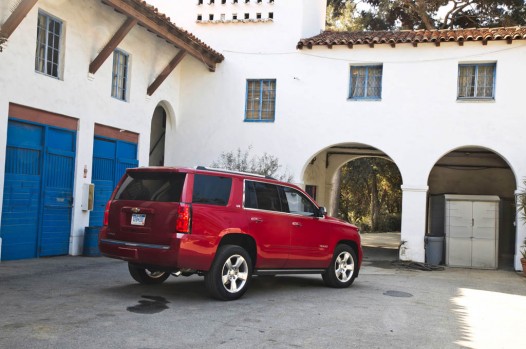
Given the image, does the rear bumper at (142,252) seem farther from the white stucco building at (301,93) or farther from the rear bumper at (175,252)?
the white stucco building at (301,93)

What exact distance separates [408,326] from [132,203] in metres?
3.99

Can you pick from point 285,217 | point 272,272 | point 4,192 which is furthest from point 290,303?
point 4,192

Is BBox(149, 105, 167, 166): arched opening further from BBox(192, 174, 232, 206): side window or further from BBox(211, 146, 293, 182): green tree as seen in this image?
BBox(192, 174, 232, 206): side window

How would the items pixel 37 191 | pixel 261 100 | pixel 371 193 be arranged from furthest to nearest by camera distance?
pixel 371 193 < pixel 261 100 < pixel 37 191

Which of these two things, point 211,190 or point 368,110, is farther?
point 368,110

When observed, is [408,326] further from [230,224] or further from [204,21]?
[204,21]

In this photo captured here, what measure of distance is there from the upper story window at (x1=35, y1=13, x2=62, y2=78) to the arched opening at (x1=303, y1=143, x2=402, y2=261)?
9673 millimetres

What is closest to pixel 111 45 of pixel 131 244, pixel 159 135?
pixel 159 135

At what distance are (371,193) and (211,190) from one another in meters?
26.1

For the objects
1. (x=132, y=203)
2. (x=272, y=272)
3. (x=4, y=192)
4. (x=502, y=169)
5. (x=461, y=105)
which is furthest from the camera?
(x=502, y=169)

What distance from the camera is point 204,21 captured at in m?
17.9

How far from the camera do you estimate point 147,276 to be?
8844 mm

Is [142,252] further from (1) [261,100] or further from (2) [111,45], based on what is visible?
(1) [261,100]

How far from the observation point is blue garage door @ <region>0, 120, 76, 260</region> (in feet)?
34.9
